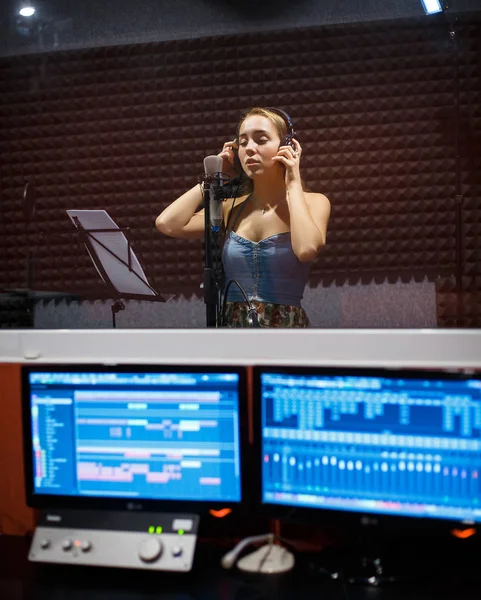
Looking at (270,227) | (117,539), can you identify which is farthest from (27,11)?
(117,539)

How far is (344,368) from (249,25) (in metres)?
3.53

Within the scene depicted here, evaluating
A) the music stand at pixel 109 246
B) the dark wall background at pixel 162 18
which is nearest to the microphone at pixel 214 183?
the music stand at pixel 109 246

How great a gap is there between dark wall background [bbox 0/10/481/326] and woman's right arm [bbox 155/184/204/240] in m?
1.50

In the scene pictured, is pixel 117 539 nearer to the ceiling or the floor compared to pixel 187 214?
nearer to the floor

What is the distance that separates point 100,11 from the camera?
4.23 m

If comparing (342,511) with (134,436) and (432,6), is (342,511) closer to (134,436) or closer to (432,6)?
(134,436)

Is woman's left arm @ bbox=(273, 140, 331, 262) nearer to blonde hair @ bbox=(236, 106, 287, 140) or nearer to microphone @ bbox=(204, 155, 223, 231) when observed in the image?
blonde hair @ bbox=(236, 106, 287, 140)

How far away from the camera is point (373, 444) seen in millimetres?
1042

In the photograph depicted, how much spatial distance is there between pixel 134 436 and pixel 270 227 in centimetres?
129

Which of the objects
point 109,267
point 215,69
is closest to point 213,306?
point 109,267

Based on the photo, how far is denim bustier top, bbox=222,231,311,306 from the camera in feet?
7.30

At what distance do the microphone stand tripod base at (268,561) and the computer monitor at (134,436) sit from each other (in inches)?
4.5

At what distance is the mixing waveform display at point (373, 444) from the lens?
100cm

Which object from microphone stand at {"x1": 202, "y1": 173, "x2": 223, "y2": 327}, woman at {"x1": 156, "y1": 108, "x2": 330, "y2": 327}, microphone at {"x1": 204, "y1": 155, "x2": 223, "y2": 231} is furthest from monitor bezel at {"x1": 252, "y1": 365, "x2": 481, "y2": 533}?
woman at {"x1": 156, "y1": 108, "x2": 330, "y2": 327}
